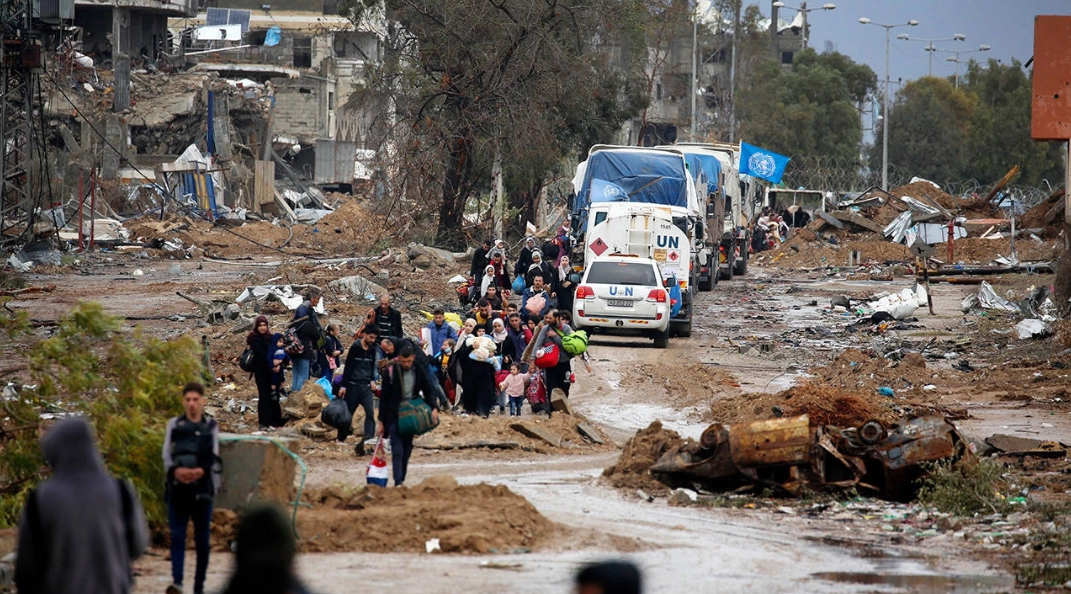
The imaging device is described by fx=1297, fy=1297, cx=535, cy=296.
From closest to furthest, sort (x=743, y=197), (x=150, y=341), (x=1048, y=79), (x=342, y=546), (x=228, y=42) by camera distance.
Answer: (x=342, y=546), (x=150, y=341), (x=1048, y=79), (x=743, y=197), (x=228, y=42)

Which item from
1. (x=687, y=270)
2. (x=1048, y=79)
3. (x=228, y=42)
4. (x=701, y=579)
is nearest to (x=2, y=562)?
(x=701, y=579)

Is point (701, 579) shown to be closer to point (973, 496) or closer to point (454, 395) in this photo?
point (973, 496)

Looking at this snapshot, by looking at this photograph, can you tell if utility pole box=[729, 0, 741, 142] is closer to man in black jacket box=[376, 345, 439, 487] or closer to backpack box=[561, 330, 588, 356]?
backpack box=[561, 330, 588, 356]

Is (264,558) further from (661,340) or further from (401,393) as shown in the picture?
(661,340)

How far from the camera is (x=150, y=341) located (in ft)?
33.7

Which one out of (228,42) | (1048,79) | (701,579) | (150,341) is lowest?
(701,579)

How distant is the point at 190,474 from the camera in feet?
26.7

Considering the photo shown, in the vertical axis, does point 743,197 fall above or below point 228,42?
below

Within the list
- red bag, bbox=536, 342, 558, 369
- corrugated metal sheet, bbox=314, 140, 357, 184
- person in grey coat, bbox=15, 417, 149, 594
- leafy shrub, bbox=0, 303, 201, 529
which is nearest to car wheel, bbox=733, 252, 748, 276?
red bag, bbox=536, 342, 558, 369

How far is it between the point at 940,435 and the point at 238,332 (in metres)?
13.5

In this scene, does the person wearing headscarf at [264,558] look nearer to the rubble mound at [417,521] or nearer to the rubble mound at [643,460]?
the rubble mound at [417,521]

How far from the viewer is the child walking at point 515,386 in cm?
1655

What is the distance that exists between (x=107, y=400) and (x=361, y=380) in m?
4.49

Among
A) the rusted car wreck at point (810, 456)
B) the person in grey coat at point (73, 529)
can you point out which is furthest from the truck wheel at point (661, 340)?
the person in grey coat at point (73, 529)
